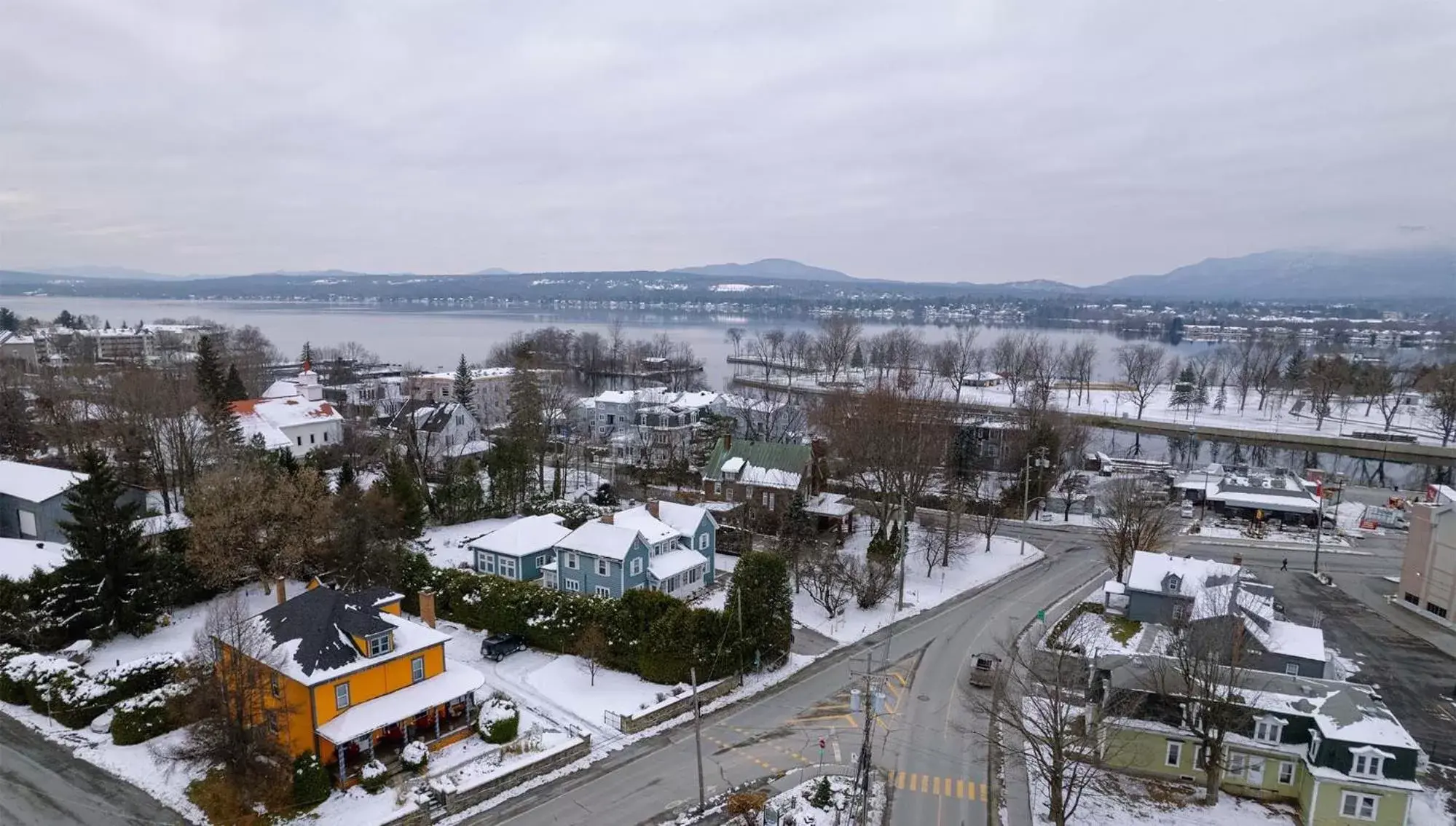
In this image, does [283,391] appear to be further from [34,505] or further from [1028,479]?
[1028,479]

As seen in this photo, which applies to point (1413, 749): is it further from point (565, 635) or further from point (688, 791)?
point (565, 635)

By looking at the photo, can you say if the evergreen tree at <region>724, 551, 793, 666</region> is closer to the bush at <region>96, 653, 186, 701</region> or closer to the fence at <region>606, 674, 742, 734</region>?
the fence at <region>606, 674, 742, 734</region>

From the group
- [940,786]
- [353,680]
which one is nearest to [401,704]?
[353,680]

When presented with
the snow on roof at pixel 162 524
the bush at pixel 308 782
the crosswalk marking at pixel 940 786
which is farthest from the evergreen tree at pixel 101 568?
the crosswalk marking at pixel 940 786

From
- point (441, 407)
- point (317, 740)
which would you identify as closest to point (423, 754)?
point (317, 740)

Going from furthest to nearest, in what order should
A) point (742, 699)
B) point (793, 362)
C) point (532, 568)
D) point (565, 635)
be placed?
point (793, 362) < point (532, 568) < point (565, 635) < point (742, 699)
